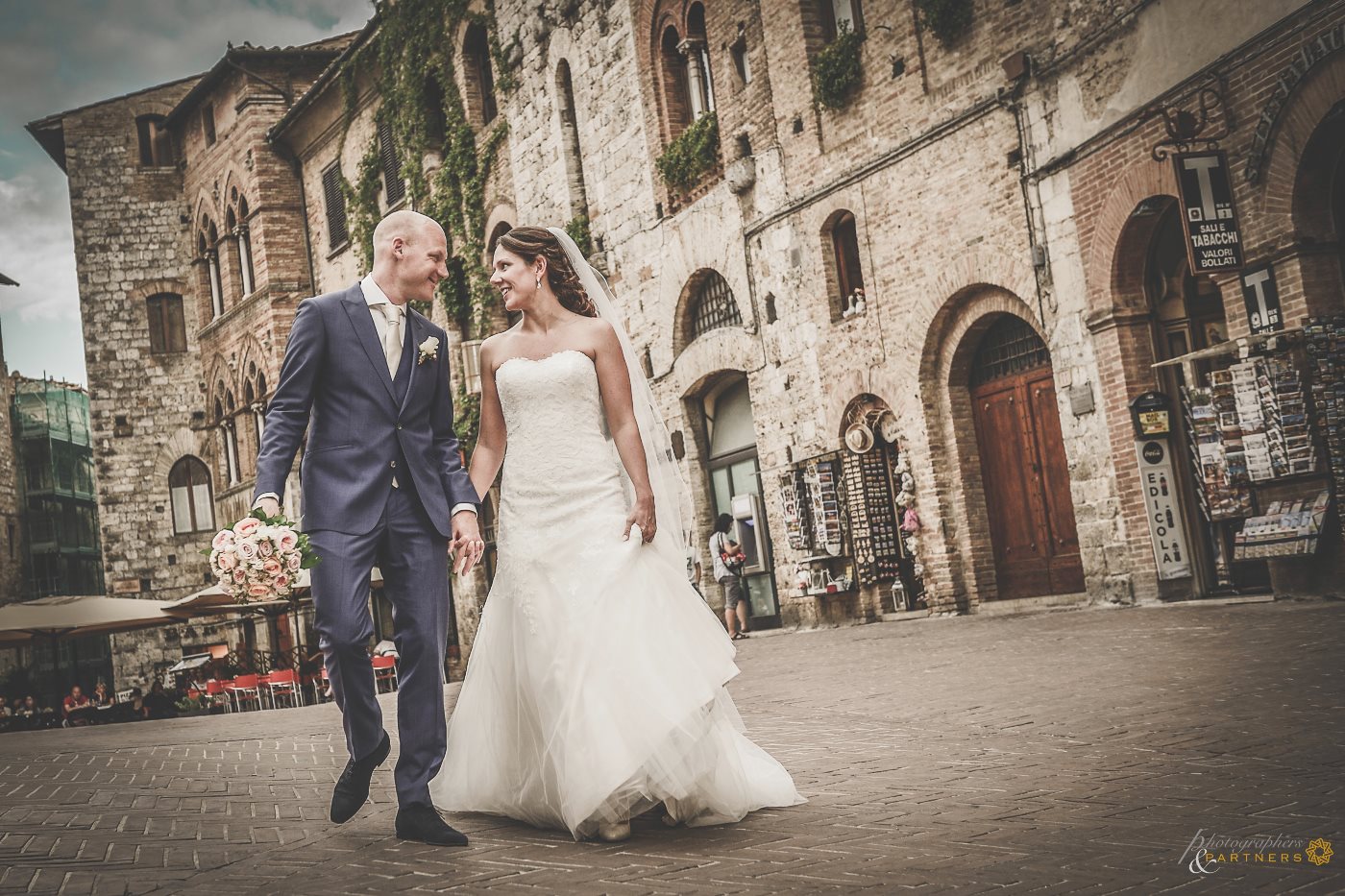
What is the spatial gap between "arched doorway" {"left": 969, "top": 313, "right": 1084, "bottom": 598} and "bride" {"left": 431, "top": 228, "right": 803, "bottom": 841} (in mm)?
10371

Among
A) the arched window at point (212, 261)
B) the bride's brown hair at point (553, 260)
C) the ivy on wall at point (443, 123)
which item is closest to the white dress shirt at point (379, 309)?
the bride's brown hair at point (553, 260)

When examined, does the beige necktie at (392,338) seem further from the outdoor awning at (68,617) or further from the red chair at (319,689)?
the outdoor awning at (68,617)

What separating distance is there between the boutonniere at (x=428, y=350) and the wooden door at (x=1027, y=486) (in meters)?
10.9

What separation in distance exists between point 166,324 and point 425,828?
32.5 metres

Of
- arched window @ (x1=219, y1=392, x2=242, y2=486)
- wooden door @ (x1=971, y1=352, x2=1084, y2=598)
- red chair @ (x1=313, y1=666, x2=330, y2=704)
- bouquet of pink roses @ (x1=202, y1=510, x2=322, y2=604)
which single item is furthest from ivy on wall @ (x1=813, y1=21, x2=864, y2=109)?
arched window @ (x1=219, y1=392, x2=242, y2=486)

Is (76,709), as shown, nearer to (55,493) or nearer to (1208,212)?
(1208,212)

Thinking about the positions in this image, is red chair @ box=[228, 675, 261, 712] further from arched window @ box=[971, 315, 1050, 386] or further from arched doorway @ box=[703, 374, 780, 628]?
arched window @ box=[971, 315, 1050, 386]

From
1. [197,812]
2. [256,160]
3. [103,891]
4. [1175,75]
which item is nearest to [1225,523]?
[1175,75]

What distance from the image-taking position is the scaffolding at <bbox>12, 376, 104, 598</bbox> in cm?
4544

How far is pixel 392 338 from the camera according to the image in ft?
14.7

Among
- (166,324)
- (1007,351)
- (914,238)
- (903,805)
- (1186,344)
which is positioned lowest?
(903,805)

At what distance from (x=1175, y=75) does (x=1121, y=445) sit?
355 cm

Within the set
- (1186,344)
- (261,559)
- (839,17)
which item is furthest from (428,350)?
(839,17)

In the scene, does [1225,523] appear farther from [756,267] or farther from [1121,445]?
[756,267]
